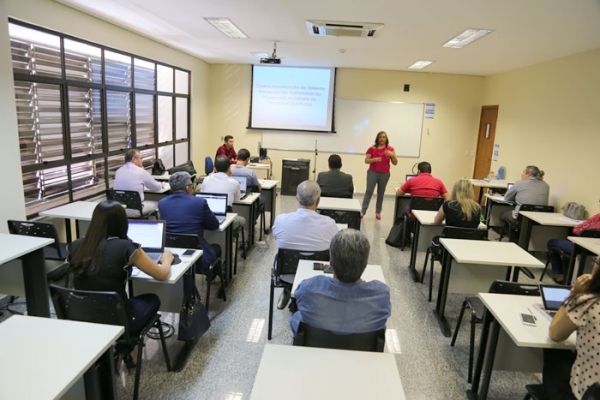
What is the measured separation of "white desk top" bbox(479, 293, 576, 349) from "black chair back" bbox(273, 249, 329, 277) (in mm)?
1085

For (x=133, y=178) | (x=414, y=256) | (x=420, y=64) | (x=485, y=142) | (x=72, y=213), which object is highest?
(x=420, y=64)

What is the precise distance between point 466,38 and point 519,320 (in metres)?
4.01

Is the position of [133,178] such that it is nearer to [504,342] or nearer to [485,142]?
[504,342]

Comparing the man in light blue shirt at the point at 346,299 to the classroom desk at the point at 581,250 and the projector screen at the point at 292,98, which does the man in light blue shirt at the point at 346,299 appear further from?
the projector screen at the point at 292,98

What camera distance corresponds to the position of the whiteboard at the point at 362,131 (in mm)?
8820

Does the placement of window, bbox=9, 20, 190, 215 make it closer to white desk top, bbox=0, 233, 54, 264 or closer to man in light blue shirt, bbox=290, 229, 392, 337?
white desk top, bbox=0, 233, 54, 264

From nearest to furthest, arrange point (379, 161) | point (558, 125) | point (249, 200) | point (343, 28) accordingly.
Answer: point (343, 28) → point (249, 200) → point (558, 125) → point (379, 161)

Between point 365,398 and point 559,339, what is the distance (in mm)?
1116

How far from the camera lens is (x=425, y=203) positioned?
4.99 metres

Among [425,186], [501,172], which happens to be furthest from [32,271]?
[501,172]

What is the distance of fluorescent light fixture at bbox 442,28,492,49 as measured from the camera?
4.44 meters

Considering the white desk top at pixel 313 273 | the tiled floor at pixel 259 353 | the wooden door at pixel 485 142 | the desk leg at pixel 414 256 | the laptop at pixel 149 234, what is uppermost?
the wooden door at pixel 485 142

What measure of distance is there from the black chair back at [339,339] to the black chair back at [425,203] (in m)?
3.47

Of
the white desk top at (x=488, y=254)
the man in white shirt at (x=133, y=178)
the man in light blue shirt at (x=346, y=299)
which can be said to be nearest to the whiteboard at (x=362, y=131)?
the man in white shirt at (x=133, y=178)
